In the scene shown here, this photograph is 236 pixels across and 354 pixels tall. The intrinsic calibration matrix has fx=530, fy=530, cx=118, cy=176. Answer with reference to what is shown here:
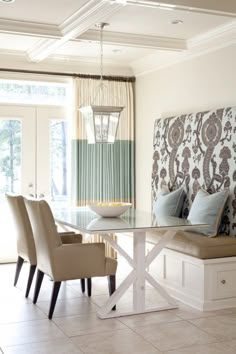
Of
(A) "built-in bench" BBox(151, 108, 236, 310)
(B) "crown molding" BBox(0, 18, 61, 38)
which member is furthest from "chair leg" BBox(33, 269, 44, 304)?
(B) "crown molding" BBox(0, 18, 61, 38)

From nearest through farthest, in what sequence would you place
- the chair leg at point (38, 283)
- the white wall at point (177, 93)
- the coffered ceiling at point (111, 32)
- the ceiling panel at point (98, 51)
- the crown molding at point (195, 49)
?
1. the coffered ceiling at point (111, 32)
2. the chair leg at point (38, 283)
3. the crown molding at point (195, 49)
4. the white wall at point (177, 93)
5. the ceiling panel at point (98, 51)

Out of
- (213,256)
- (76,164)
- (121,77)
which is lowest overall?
(213,256)

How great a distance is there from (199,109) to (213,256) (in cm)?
194

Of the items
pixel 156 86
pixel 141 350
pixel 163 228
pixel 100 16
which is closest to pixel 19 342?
pixel 141 350

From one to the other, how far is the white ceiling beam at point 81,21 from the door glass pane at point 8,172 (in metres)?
1.19

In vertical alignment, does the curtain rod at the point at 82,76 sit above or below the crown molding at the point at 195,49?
below

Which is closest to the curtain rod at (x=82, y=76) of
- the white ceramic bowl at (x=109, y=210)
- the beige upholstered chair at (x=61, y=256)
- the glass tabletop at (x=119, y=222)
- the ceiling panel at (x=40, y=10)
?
the ceiling panel at (x=40, y=10)

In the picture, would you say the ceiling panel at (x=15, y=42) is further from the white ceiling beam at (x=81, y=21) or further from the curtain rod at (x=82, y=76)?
the curtain rod at (x=82, y=76)

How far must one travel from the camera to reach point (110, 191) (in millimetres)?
7309

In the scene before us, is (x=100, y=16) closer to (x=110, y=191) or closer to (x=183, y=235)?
(x=183, y=235)

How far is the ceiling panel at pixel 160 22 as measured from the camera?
4977 millimetres

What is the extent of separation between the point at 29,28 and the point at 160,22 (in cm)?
131

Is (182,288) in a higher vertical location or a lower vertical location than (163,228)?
lower

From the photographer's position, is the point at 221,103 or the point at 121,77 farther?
the point at 121,77
